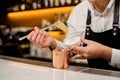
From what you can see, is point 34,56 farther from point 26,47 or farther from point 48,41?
point 48,41

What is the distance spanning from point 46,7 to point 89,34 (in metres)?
2.06

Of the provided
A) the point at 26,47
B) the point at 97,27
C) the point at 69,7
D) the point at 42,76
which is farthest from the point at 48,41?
the point at 26,47

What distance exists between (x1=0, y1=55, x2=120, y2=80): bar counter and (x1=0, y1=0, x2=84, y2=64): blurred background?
2.04m

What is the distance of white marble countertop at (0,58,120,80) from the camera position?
104 cm

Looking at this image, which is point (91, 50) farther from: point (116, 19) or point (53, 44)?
point (116, 19)

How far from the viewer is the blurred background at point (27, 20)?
344 cm

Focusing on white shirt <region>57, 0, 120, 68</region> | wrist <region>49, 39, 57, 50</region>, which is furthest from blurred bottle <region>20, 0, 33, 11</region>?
wrist <region>49, 39, 57, 50</region>

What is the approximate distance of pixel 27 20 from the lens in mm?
4105

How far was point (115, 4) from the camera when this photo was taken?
1529 mm

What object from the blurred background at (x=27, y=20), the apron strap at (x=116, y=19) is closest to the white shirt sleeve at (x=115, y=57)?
the apron strap at (x=116, y=19)

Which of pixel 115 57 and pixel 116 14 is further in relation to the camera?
pixel 116 14

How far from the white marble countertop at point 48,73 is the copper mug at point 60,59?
0.03 m

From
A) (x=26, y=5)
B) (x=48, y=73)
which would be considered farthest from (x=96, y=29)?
(x=26, y=5)

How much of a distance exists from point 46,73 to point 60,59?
12 cm
